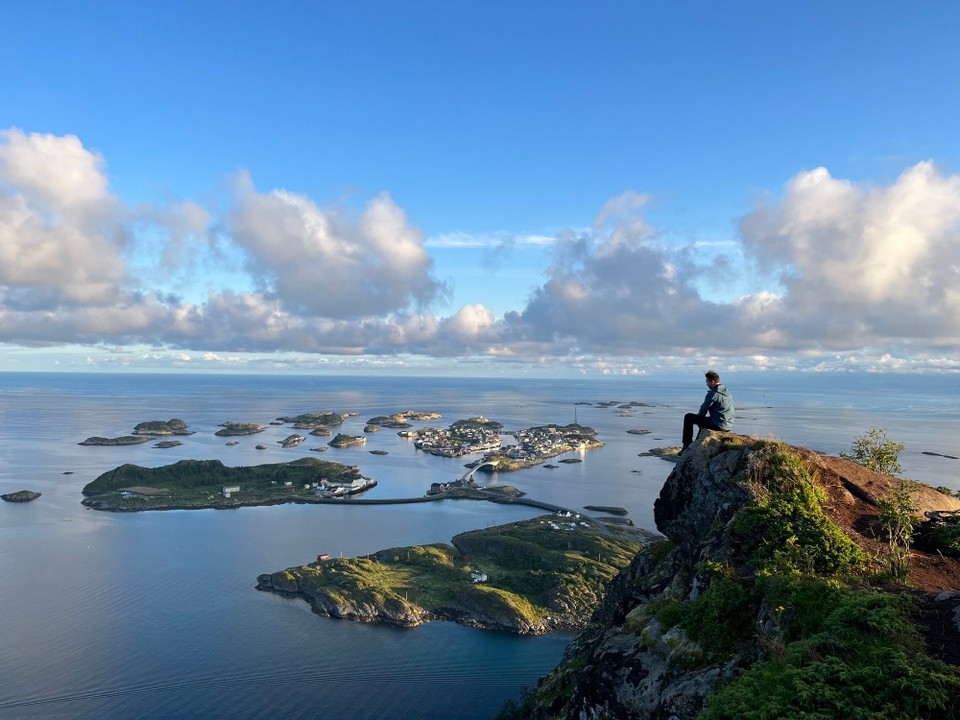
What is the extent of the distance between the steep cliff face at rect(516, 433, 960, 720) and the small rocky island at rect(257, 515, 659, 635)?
3571 cm

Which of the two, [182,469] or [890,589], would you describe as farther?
[182,469]

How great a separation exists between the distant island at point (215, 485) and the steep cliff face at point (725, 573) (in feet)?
284

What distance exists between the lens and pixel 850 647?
8.35 m

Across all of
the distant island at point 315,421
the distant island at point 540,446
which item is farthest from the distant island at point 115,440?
the distant island at point 540,446

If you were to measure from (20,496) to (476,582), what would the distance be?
258 feet

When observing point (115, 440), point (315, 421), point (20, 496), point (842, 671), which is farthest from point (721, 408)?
point (315, 421)

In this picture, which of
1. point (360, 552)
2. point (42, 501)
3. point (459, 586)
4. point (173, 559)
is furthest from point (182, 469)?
point (459, 586)

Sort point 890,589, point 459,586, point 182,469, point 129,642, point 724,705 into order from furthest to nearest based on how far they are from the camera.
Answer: point 182,469
point 459,586
point 129,642
point 890,589
point 724,705

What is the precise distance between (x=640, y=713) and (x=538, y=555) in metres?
51.4

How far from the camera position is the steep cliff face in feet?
32.9

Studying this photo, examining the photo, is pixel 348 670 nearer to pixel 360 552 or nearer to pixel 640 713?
pixel 360 552

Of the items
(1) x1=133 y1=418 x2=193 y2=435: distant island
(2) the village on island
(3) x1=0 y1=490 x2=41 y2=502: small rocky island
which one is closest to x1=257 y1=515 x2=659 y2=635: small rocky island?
(2) the village on island

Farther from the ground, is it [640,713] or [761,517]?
[761,517]

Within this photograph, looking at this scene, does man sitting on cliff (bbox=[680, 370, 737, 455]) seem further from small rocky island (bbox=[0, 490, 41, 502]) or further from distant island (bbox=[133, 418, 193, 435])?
distant island (bbox=[133, 418, 193, 435])
